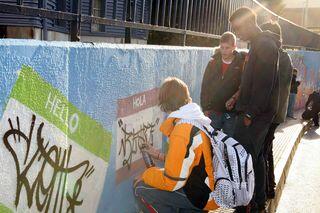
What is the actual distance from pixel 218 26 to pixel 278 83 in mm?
3151

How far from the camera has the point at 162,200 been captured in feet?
9.45

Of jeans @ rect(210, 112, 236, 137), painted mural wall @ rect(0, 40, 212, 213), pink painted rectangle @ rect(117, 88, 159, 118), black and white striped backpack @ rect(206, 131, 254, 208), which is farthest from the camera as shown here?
jeans @ rect(210, 112, 236, 137)

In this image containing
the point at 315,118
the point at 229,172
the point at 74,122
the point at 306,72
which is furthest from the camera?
the point at 306,72

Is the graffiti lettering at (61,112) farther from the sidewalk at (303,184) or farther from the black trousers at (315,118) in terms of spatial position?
the black trousers at (315,118)

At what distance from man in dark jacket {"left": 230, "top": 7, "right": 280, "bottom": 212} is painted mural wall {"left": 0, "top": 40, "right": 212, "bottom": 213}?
751mm

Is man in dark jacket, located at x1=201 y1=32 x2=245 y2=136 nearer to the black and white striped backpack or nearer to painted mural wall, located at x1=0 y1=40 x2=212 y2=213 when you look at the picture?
painted mural wall, located at x1=0 y1=40 x2=212 y2=213

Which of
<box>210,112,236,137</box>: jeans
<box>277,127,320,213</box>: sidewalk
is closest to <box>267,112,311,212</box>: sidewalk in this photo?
<box>277,127,320,213</box>: sidewalk

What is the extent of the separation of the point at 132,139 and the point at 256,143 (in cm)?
111

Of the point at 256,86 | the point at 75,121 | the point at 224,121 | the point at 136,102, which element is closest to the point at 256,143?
the point at 256,86

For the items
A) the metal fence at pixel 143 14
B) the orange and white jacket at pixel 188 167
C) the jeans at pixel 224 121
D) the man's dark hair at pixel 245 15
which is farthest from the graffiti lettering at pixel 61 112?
the jeans at pixel 224 121

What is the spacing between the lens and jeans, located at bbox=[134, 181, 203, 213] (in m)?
2.84

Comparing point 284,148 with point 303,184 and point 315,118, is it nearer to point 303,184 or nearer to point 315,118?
point 303,184

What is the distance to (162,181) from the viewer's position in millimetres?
2771

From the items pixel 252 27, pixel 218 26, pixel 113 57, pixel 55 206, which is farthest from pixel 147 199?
pixel 218 26
